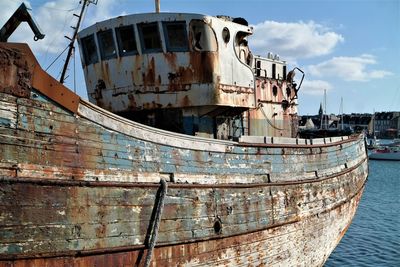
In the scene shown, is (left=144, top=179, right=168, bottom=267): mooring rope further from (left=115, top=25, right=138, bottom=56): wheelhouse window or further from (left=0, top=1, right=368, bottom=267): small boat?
(left=115, top=25, right=138, bottom=56): wheelhouse window

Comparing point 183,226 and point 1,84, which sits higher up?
point 1,84

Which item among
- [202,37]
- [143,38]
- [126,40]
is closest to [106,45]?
[126,40]

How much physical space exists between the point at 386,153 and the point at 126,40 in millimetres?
61015

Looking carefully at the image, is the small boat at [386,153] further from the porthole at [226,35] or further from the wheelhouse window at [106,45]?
the wheelhouse window at [106,45]

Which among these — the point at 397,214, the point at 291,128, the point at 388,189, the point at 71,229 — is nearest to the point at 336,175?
the point at 291,128

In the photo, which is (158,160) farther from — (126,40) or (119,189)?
(126,40)

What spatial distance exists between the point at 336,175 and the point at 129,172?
24.2ft

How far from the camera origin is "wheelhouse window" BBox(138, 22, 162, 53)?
791 centimetres

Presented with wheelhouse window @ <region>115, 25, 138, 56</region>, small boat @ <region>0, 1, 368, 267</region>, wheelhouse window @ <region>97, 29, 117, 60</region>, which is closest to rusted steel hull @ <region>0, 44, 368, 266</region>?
small boat @ <region>0, 1, 368, 267</region>

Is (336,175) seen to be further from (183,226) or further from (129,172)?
(129,172)

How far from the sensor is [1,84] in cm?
492

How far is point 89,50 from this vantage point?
913 cm

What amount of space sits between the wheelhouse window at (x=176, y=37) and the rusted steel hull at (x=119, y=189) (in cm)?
197

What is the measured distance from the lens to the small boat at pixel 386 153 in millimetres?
61375
